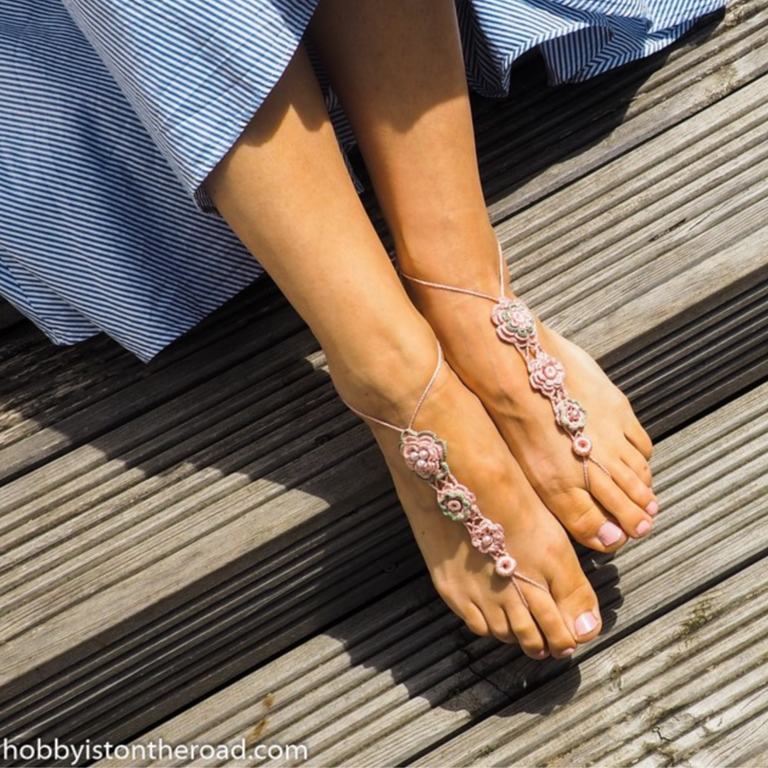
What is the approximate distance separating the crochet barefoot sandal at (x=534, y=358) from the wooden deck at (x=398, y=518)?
0.09 metres

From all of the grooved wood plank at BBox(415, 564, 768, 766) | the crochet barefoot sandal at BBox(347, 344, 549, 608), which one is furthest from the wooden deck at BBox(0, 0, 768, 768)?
the crochet barefoot sandal at BBox(347, 344, 549, 608)

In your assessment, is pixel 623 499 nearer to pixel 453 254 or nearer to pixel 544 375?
pixel 544 375

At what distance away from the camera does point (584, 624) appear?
3.56 ft

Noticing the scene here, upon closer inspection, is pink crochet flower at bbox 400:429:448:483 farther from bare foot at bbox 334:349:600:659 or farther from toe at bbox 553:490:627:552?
toe at bbox 553:490:627:552

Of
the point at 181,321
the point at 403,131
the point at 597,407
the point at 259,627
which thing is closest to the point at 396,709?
the point at 259,627

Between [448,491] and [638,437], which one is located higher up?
[448,491]

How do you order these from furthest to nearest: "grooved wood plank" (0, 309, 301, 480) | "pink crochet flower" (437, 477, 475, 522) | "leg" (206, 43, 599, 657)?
"grooved wood plank" (0, 309, 301, 480) < "pink crochet flower" (437, 477, 475, 522) < "leg" (206, 43, 599, 657)

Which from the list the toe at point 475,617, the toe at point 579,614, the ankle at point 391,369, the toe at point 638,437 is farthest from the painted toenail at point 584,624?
the ankle at point 391,369

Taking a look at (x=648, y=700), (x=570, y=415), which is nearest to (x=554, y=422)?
(x=570, y=415)

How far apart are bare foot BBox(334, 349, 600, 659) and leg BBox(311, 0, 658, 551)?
0.04 meters

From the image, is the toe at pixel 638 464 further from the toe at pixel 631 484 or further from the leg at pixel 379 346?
the leg at pixel 379 346

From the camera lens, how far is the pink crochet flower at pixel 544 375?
1075mm

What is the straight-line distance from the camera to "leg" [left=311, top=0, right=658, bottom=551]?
99 cm

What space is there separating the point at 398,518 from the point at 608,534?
27cm
